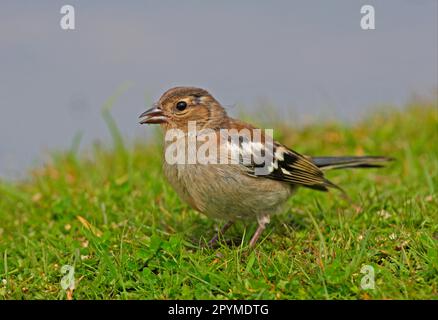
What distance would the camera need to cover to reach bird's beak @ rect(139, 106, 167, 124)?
217 inches

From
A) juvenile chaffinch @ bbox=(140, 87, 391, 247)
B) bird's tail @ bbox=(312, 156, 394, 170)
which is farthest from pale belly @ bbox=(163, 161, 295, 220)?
bird's tail @ bbox=(312, 156, 394, 170)

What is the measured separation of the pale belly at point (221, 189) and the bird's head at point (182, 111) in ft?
1.25

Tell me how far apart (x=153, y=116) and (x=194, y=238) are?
113 centimetres

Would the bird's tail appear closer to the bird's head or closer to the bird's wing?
the bird's wing

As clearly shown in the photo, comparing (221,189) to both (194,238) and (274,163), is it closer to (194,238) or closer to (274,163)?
(274,163)

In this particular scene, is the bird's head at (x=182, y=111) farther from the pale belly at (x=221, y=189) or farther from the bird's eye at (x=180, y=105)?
the pale belly at (x=221, y=189)

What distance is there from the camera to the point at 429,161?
7.80 metres

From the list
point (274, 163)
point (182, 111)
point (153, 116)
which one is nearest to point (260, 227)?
point (274, 163)

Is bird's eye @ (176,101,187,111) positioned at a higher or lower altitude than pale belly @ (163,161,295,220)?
higher

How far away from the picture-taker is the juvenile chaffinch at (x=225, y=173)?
5266 millimetres

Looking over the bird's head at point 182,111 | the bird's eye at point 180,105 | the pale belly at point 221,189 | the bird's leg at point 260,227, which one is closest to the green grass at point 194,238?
the bird's leg at point 260,227

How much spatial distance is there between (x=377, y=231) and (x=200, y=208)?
1.42 m
